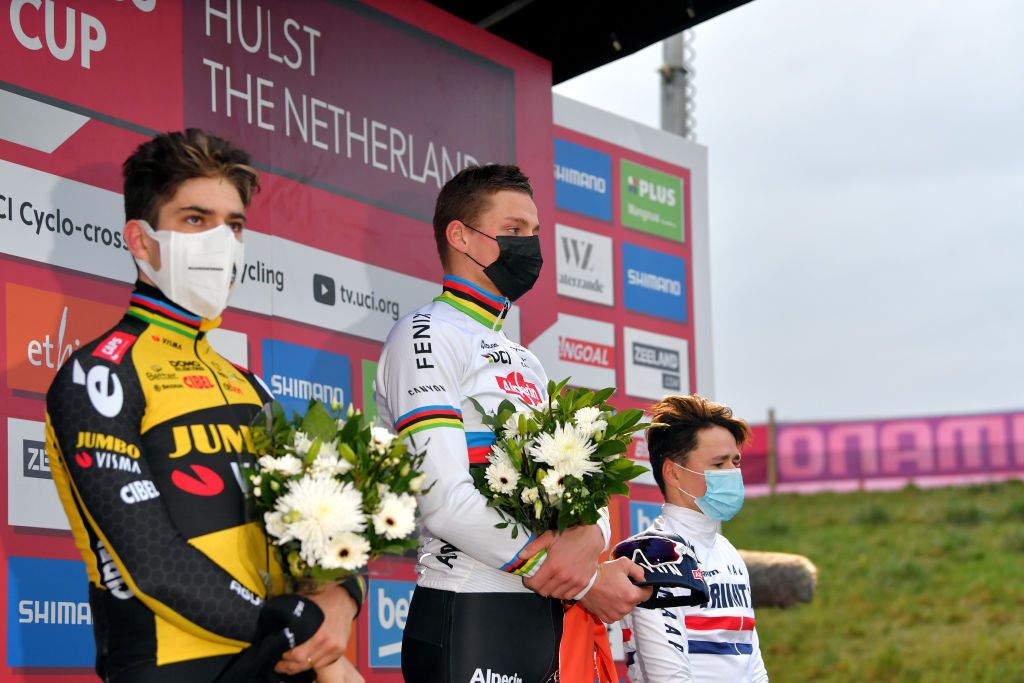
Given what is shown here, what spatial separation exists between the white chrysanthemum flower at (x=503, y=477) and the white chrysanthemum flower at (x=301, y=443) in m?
0.66

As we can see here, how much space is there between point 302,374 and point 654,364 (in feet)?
9.39

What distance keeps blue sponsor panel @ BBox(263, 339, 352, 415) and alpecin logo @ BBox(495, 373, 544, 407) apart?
1097mm

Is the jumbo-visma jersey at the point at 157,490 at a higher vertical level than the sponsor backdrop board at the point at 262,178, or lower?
lower

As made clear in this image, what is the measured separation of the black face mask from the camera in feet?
11.5

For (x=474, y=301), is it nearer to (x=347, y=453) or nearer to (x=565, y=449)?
(x=565, y=449)

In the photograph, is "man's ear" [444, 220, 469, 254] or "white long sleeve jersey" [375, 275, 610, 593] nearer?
"white long sleeve jersey" [375, 275, 610, 593]

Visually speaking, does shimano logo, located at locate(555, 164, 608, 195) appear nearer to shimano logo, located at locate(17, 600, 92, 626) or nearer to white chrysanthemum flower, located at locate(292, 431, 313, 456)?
shimano logo, located at locate(17, 600, 92, 626)

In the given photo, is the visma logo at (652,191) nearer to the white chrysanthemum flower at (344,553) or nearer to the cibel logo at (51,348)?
the cibel logo at (51,348)

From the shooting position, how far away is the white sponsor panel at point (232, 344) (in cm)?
425

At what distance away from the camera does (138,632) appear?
243cm

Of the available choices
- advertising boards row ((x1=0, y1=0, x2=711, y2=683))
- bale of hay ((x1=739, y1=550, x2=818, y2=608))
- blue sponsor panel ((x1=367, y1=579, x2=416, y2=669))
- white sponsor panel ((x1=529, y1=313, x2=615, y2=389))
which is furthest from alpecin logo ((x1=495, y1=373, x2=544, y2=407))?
bale of hay ((x1=739, y1=550, x2=818, y2=608))

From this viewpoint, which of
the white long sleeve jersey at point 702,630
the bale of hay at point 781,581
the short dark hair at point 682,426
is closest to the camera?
the white long sleeve jersey at point 702,630

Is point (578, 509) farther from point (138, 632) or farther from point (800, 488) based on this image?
point (800, 488)

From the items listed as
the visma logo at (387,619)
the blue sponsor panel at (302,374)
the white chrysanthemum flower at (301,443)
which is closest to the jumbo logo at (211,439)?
the white chrysanthemum flower at (301,443)
